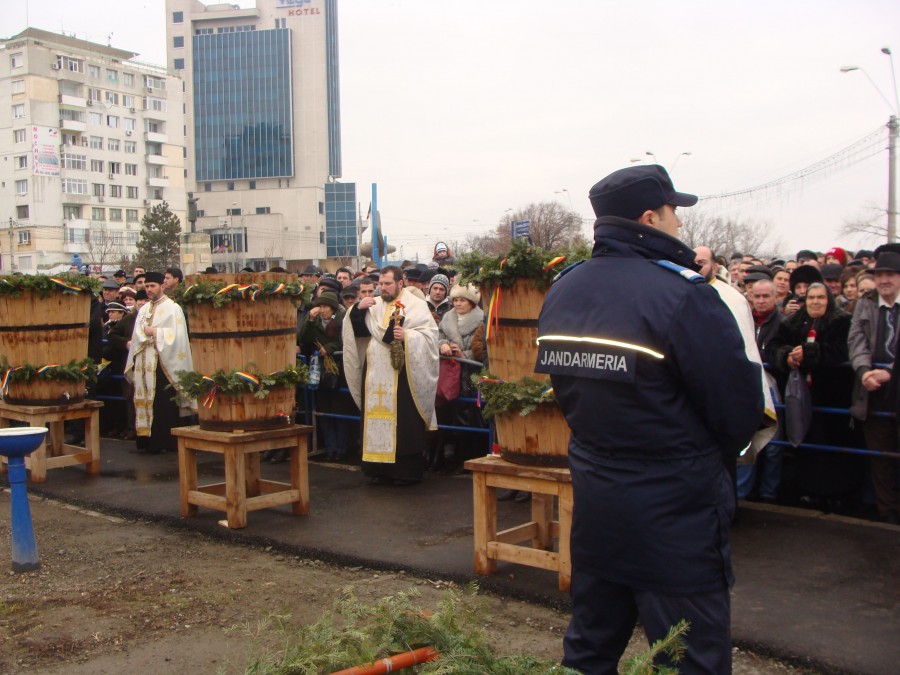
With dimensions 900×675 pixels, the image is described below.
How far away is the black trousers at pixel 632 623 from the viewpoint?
117 inches

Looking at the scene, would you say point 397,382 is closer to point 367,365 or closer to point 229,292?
point 367,365

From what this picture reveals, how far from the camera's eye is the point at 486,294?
5980 millimetres

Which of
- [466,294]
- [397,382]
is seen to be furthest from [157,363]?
[466,294]

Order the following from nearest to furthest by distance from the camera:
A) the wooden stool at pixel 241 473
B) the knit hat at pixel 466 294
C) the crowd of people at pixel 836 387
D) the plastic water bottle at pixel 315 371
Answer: the crowd of people at pixel 836 387 → the wooden stool at pixel 241 473 → the knit hat at pixel 466 294 → the plastic water bottle at pixel 315 371

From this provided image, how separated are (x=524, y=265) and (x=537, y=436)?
107cm

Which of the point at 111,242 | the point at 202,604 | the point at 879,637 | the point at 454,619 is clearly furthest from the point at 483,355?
the point at 111,242

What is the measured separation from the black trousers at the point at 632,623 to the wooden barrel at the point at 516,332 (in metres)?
2.51

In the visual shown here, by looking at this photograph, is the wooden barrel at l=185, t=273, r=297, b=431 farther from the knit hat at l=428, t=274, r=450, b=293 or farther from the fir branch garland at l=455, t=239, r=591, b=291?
the knit hat at l=428, t=274, r=450, b=293

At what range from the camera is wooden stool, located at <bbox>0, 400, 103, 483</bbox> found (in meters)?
9.70

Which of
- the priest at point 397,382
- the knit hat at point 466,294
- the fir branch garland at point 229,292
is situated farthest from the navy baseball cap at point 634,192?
the knit hat at point 466,294

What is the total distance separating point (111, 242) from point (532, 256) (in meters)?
97.0

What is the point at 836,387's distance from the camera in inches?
302

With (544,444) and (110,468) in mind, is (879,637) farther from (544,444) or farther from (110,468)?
(110,468)

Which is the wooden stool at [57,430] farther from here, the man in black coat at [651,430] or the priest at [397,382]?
the man in black coat at [651,430]
